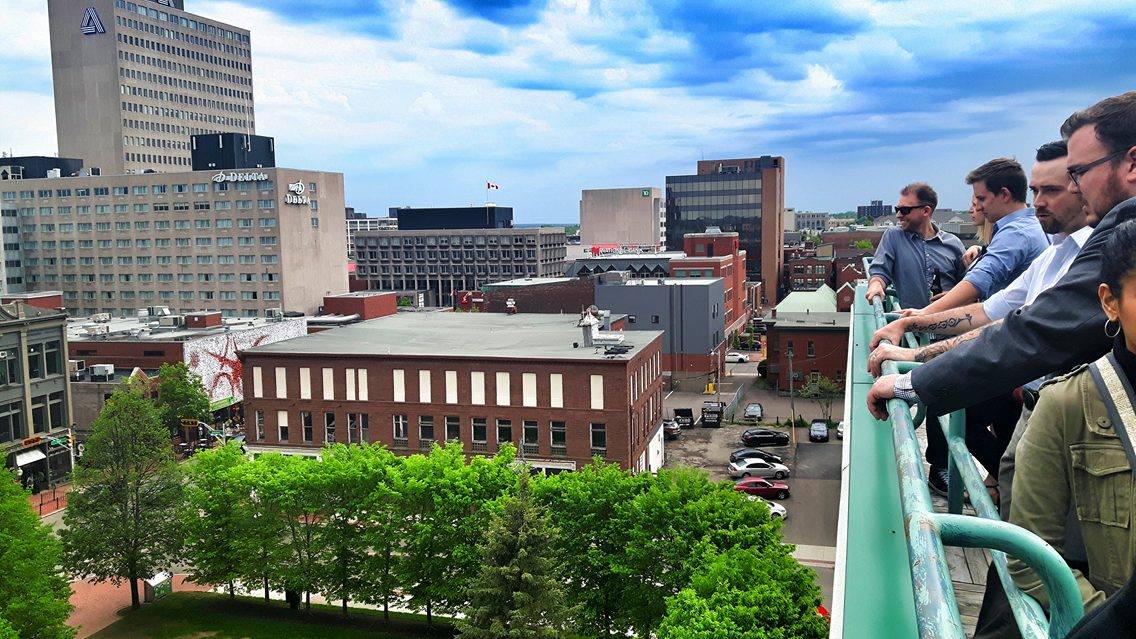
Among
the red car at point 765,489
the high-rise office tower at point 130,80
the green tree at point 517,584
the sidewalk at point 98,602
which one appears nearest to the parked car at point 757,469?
the red car at point 765,489

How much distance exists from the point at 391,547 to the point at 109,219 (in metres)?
76.9

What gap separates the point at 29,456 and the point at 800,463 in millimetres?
39389

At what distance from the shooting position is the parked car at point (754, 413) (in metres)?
53.2

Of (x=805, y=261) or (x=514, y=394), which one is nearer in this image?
(x=514, y=394)

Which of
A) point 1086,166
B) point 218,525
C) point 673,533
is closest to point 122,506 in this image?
point 218,525

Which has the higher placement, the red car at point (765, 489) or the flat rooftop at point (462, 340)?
the flat rooftop at point (462, 340)

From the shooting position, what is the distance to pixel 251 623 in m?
29.7

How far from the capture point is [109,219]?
292ft

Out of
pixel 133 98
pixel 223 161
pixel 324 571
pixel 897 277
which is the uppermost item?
pixel 133 98

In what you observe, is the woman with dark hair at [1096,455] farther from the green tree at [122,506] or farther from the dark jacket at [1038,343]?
the green tree at [122,506]

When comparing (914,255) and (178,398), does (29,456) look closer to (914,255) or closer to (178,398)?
(178,398)

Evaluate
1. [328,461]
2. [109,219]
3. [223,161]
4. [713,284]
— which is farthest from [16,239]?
[328,461]

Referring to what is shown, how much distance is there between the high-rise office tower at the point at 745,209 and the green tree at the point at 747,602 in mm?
90042

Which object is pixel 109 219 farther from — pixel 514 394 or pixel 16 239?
pixel 514 394
